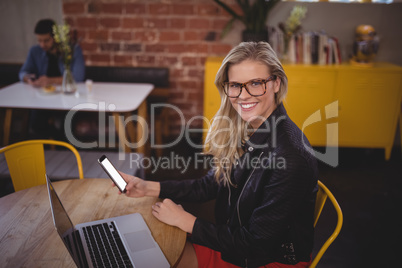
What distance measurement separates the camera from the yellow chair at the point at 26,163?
1735 mm

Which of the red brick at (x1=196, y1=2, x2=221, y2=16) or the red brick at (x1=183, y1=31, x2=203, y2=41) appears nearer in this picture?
the red brick at (x1=196, y1=2, x2=221, y2=16)

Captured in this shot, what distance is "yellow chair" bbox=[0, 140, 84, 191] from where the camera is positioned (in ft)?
5.69

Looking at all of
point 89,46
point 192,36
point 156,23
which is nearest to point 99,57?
point 89,46

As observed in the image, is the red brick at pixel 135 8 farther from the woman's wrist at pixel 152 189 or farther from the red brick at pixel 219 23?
the woman's wrist at pixel 152 189

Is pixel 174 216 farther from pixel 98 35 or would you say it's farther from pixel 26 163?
pixel 98 35

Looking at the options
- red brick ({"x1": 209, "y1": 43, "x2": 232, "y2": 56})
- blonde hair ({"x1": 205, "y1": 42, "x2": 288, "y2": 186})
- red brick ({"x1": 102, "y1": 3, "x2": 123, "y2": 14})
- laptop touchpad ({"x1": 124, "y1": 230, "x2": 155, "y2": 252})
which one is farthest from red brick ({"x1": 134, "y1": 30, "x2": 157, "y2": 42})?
laptop touchpad ({"x1": 124, "y1": 230, "x2": 155, "y2": 252})

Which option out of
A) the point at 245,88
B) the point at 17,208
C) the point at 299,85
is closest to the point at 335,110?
the point at 299,85

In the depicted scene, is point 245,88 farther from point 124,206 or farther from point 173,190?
point 124,206

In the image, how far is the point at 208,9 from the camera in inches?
142

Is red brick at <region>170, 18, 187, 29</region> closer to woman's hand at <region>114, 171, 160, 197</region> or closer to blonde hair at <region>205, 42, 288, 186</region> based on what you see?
blonde hair at <region>205, 42, 288, 186</region>

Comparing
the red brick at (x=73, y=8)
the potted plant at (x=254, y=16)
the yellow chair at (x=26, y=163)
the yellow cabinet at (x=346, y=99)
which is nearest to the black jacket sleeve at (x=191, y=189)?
the yellow chair at (x=26, y=163)

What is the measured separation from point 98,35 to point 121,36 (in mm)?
262

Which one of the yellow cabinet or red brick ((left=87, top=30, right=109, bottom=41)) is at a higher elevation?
red brick ((left=87, top=30, right=109, bottom=41))

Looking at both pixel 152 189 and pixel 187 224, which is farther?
pixel 152 189
